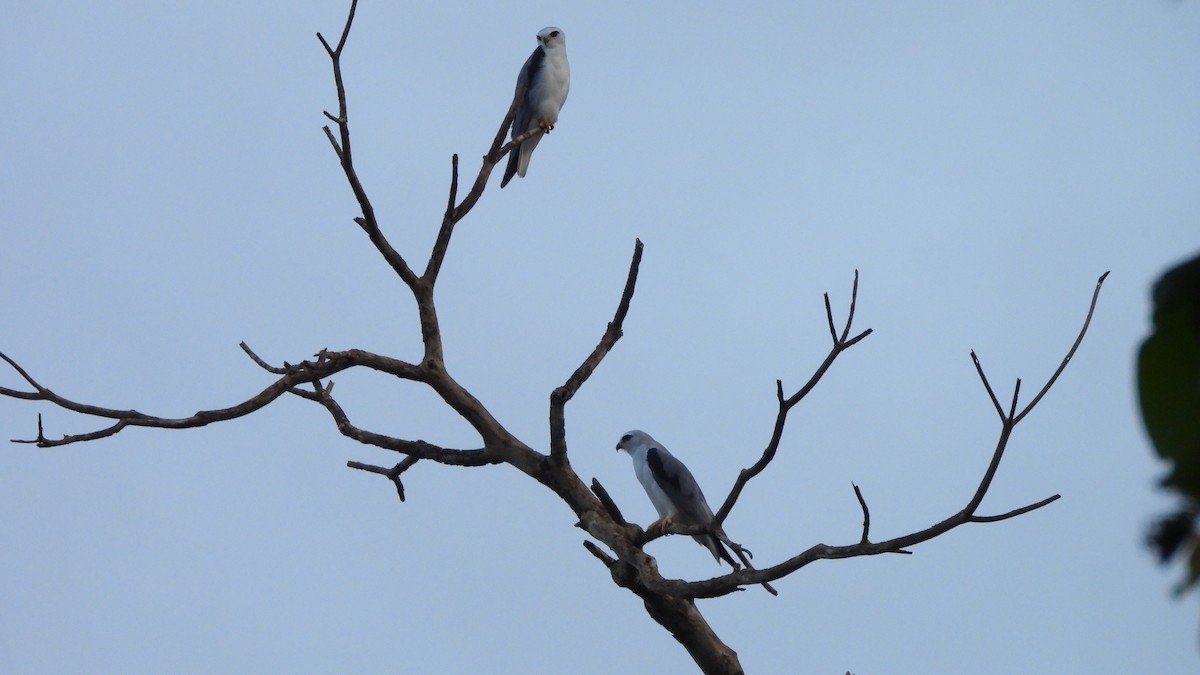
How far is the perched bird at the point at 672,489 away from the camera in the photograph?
7.62m

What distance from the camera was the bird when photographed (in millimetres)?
9227

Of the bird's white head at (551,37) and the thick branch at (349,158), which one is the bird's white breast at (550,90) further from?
the thick branch at (349,158)

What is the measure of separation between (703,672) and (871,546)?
121cm

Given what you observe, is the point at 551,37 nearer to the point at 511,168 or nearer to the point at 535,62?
the point at 535,62

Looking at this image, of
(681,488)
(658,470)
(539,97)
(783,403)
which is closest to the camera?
(783,403)

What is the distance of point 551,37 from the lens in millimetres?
10070

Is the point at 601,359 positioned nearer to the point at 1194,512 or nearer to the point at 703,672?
the point at 703,672

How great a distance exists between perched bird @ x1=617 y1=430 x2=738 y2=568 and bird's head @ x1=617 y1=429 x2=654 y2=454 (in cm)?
54

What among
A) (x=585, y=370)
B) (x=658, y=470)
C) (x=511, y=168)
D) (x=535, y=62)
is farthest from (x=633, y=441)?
(x=585, y=370)

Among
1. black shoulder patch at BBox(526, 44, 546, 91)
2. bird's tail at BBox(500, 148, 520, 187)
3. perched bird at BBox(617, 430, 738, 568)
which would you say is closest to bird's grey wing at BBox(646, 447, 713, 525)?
perched bird at BBox(617, 430, 738, 568)

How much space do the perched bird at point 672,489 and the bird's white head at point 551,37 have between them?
3.77 meters

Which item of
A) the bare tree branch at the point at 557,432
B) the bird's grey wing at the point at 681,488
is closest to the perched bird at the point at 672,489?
the bird's grey wing at the point at 681,488

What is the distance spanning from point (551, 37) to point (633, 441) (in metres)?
3.60

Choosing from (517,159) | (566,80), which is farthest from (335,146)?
(566,80)
